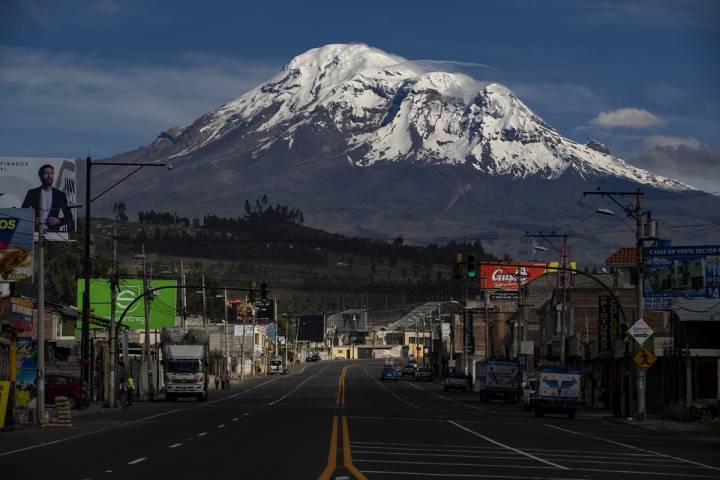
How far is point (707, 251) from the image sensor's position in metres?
85.9

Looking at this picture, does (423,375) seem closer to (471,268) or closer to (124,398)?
(124,398)

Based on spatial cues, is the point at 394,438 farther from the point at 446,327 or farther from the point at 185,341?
the point at 446,327

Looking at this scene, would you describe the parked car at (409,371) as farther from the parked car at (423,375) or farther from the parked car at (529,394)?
the parked car at (529,394)

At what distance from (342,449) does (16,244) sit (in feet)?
170

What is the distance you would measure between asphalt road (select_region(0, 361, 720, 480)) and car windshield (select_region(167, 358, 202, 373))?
23007 mm

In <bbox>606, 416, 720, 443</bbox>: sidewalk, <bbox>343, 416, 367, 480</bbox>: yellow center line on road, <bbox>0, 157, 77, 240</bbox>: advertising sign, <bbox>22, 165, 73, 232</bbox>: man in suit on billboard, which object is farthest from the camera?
<bbox>0, 157, 77, 240</bbox>: advertising sign

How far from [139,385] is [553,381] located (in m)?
36.1

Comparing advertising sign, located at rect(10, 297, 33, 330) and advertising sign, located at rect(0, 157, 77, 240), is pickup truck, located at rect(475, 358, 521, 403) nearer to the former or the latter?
advertising sign, located at rect(10, 297, 33, 330)

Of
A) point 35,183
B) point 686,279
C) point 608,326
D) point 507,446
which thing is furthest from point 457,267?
point 35,183

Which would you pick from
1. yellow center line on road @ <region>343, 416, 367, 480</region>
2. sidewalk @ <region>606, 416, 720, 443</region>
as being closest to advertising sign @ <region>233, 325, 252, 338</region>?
sidewalk @ <region>606, 416, 720, 443</region>

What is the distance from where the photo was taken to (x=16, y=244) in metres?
82.6

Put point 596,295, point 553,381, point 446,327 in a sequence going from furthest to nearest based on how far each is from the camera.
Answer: point 446,327, point 596,295, point 553,381

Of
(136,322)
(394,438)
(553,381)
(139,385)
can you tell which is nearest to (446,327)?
(136,322)

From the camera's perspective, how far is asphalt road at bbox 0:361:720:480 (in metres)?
28.7
